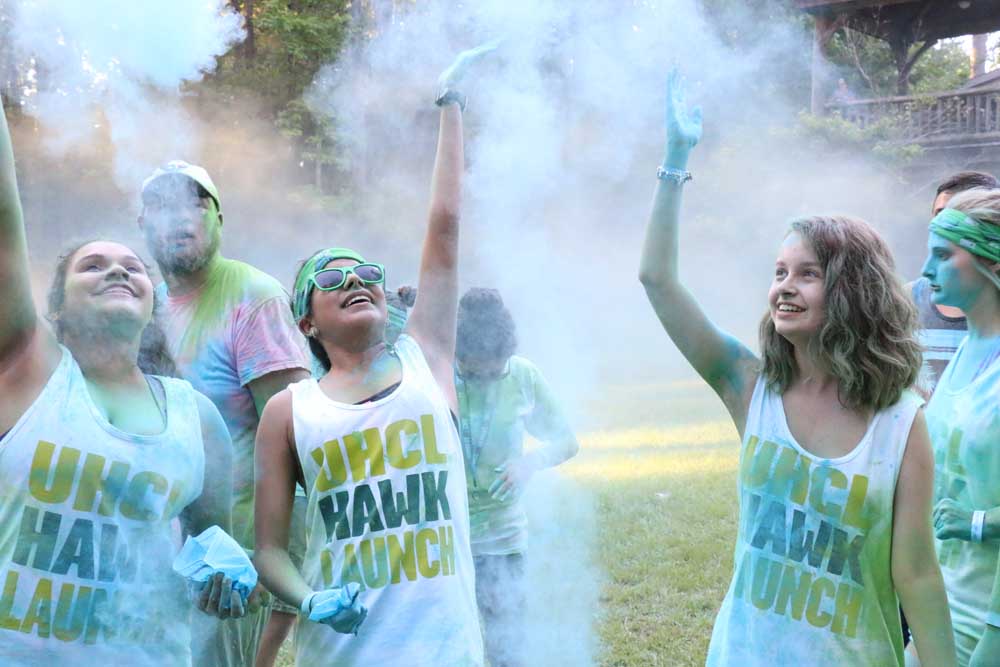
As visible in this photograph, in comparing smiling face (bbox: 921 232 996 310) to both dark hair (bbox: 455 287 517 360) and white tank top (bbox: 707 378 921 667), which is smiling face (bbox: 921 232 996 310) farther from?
dark hair (bbox: 455 287 517 360)

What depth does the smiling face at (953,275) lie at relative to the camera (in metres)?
2.83

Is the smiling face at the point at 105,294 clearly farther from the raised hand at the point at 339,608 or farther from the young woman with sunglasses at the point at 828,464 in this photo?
the young woman with sunglasses at the point at 828,464

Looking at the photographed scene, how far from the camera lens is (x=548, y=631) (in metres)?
4.64

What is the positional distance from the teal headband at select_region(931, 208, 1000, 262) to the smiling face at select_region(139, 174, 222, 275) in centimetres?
219

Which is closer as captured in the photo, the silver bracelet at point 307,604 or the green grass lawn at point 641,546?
the silver bracelet at point 307,604

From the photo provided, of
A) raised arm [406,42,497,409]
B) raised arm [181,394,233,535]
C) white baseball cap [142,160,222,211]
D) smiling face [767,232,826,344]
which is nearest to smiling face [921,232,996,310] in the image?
smiling face [767,232,826,344]

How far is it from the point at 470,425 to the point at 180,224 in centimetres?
142

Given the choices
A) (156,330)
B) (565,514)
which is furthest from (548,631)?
(156,330)

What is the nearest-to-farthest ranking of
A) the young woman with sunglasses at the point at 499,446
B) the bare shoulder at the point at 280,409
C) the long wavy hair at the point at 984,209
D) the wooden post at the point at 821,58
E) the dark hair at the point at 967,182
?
the bare shoulder at the point at 280,409 < the long wavy hair at the point at 984,209 < the dark hair at the point at 967,182 < the young woman with sunglasses at the point at 499,446 < the wooden post at the point at 821,58

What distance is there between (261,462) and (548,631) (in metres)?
2.53

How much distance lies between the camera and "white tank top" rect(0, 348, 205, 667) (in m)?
2.15

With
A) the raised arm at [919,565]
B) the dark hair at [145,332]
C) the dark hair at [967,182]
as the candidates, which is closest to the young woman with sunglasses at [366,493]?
the dark hair at [145,332]

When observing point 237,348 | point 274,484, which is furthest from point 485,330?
point 274,484

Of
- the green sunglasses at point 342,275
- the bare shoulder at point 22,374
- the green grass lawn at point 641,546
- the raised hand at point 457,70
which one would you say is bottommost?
the green grass lawn at point 641,546
